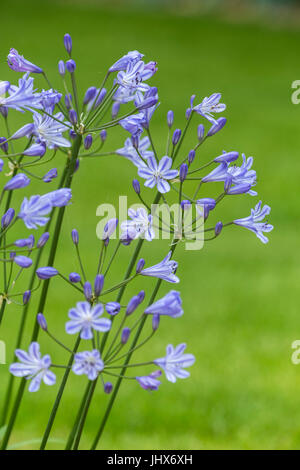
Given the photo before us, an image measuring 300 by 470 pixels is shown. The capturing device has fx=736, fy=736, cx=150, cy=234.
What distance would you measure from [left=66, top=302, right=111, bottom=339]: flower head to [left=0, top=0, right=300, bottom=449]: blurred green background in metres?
2.28

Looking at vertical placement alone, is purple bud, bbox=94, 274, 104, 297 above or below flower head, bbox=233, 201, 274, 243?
below

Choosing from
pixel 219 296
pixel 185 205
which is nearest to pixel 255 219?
pixel 185 205

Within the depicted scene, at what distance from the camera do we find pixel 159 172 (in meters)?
1.40

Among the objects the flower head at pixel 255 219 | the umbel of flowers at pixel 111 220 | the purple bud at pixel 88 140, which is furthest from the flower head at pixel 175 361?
the purple bud at pixel 88 140

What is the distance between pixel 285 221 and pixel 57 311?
278 centimetres

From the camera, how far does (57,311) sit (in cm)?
480

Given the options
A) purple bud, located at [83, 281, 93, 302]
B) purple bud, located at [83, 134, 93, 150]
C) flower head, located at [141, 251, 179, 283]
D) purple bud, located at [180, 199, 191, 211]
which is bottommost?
purple bud, located at [83, 281, 93, 302]

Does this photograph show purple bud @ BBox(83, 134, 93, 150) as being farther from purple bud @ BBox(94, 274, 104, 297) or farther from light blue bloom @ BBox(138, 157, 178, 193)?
purple bud @ BBox(94, 274, 104, 297)

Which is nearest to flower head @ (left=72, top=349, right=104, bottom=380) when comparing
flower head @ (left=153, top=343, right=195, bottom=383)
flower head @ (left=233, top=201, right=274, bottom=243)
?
flower head @ (left=153, top=343, right=195, bottom=383)

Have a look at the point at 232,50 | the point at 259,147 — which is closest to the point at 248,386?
the point at 259,147

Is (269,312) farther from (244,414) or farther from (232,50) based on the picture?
(232,50)

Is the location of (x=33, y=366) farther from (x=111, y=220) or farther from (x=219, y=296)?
(x=219, y=296)

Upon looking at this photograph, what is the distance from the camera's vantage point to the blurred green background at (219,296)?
139 inches

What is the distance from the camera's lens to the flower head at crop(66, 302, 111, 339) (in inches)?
43.4
